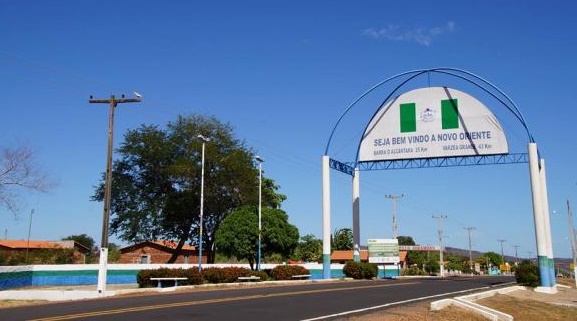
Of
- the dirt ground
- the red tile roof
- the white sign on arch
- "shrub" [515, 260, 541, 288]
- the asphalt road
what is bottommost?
the dirt ground

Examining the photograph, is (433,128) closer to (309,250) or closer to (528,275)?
(528,275)

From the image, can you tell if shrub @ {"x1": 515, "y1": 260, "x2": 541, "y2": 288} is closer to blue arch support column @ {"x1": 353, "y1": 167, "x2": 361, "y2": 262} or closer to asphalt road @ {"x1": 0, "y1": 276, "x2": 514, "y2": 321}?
blue arch support column @ {"x1": 353, "y1": 167, "x2": 361, "y2": 262}

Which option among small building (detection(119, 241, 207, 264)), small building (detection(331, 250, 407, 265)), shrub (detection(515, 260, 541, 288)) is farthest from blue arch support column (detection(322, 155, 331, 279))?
small building (detection(331, 250, 407, 265))

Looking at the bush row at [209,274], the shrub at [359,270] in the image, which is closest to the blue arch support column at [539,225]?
the shrub at [359,270]

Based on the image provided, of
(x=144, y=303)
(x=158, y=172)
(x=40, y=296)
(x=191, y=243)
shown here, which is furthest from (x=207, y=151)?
(x=144, y=303)

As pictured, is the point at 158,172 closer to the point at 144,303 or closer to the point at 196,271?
the point at 196,271

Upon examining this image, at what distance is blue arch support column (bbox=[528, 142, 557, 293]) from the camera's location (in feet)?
118

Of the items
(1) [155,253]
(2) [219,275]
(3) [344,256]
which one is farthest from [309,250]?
(2) [219,275]

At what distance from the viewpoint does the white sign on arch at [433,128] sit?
41.2 meters

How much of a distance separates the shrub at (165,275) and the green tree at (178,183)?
22719 mm

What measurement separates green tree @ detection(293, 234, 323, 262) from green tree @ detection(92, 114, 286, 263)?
123 ft

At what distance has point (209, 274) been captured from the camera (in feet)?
107

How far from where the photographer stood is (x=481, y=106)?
41344mm

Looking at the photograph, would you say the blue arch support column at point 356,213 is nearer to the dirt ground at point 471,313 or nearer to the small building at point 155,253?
the dirt ground at point 471,313
